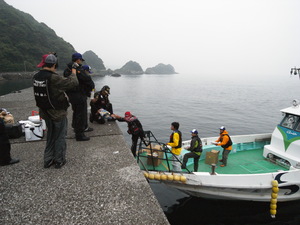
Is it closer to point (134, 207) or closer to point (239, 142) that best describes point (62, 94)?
point (134, 207)

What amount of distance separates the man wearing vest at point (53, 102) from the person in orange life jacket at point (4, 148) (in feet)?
2.46

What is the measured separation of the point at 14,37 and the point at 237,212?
113 metres

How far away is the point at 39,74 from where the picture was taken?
3.36m

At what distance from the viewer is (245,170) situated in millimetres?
7508

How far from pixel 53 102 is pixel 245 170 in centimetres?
704

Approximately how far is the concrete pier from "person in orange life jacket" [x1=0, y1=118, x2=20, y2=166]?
13 cm

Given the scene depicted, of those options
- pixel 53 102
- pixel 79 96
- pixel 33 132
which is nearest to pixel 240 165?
pixel 79 96

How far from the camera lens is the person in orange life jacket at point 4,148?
3.67 m

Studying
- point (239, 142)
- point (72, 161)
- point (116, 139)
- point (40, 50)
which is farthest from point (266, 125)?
point (40, 50)

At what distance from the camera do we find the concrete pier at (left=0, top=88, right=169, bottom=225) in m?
2.58

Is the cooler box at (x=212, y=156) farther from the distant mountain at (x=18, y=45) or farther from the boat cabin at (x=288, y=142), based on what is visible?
the distant mountain at (x=18, y=45)

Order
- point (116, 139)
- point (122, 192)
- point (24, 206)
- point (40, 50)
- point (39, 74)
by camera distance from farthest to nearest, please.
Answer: point (40, 50) → point (116, 139) → point (39, 74) → point (122, 192) → point (24, 206)

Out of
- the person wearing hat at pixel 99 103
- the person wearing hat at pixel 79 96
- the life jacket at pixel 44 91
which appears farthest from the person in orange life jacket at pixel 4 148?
the person wearing hat at pixel 99 103

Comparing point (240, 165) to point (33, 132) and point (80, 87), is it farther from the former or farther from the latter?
point (33, 132)
